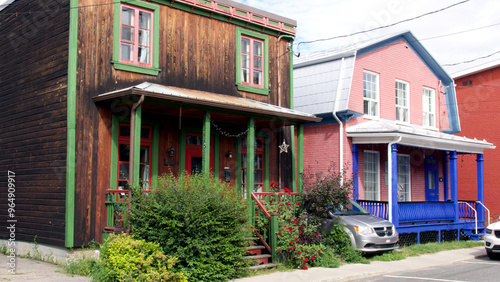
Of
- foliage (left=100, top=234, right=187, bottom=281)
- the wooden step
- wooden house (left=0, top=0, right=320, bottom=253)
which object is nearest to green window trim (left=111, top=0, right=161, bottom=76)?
wooden house (left=0, top=0, right=320, bottom=253)

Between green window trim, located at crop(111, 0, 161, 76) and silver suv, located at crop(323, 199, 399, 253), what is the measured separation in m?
5.96

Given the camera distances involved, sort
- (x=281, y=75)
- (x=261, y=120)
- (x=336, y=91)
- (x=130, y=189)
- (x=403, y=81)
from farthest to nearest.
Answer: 1. (x=403, y=81)
2. (x=336, y=91)
3. (x=281, y=75)
4. (x=261, y=120)
5. (x=130, y=189)

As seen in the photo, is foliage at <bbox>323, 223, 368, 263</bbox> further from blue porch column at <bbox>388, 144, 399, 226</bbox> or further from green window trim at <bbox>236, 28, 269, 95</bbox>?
green window trim at <bbox>236, 28, 269, 95</bbox>

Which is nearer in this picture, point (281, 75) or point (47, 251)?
point (47, 251)

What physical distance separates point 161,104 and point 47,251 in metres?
4.35

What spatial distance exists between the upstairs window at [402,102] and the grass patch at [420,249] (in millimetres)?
5216

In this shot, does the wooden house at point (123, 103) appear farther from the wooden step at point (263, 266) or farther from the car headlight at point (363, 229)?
the wooden step at point (263, 266)

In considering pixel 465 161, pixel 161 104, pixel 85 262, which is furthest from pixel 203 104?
pixel 465 161

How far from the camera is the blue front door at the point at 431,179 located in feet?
67.5

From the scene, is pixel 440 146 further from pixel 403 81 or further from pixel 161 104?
pixel 161 104

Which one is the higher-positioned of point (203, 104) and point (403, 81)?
point (403, 81)

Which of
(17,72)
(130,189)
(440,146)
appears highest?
(17,72)

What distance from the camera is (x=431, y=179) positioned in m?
20.9

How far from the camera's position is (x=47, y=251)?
11.4 metres
